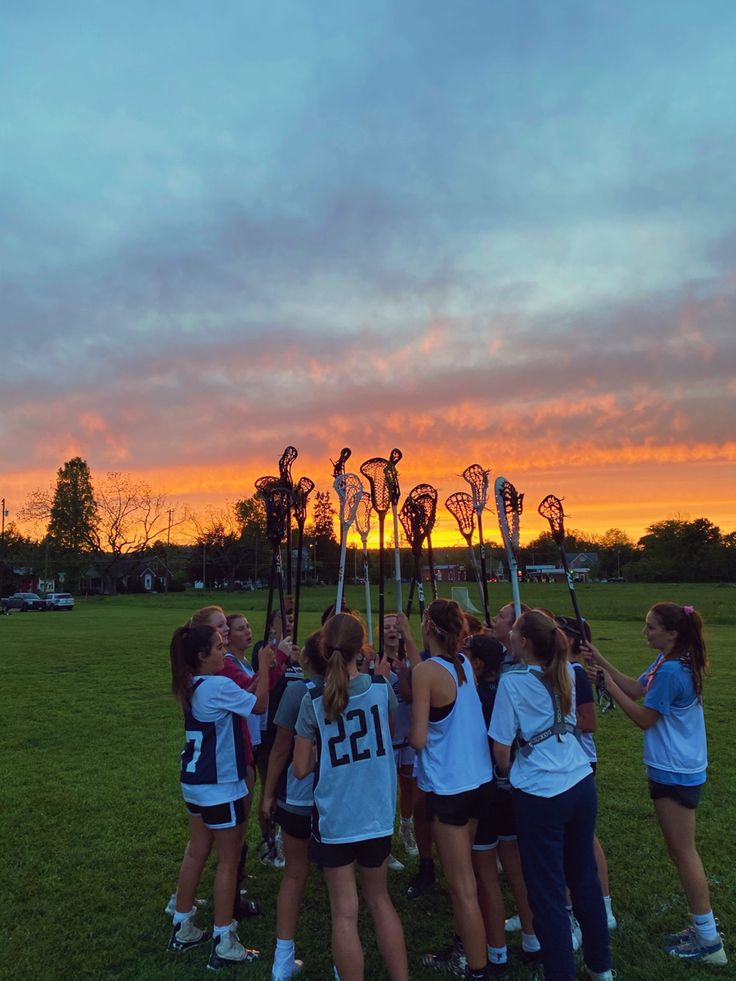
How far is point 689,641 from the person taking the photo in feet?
13.2

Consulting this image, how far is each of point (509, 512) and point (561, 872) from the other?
3.15 m

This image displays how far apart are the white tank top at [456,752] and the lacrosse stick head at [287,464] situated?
2615mm

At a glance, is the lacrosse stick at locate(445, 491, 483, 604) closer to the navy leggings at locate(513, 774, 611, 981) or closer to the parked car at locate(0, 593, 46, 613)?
the navy leggings at locate(513, 774, 611, 981)

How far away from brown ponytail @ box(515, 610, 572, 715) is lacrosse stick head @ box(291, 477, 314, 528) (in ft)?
8.42

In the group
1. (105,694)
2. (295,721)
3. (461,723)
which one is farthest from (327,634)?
(105,694)

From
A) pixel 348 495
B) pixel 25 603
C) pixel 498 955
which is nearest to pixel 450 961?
pixel 498 955

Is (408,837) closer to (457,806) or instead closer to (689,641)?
(457,806)

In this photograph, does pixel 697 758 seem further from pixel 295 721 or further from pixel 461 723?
pixel 295 721

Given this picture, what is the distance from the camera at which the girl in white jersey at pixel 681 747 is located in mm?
3965

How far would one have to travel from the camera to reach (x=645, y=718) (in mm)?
4004

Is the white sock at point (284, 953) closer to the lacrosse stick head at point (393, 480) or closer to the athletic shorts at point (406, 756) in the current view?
the athletic shorts at point (406, 756)

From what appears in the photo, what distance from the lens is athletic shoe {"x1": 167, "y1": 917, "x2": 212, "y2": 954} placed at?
13.6 ft

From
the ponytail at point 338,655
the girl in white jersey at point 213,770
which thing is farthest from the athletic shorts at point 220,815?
the ponytail at point 338,655

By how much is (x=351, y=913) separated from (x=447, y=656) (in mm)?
1377
